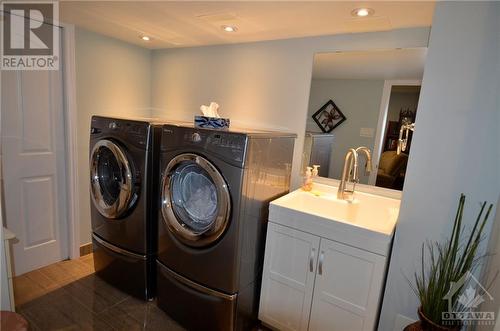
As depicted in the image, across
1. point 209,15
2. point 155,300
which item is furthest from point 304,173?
point 155,300

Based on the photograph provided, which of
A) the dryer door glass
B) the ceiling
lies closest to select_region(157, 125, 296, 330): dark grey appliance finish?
the dryer door glass

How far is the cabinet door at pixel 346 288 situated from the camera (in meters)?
1.47

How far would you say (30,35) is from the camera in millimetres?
2098

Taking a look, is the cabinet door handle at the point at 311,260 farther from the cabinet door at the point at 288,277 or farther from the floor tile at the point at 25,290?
the floor tile at the point at 25,290

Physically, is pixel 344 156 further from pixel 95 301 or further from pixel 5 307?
pixel 5 307

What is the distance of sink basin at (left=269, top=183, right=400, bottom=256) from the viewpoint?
57.4 inches

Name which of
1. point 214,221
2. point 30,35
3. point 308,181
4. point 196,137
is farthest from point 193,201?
point 30,35

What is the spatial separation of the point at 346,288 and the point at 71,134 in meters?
2.53

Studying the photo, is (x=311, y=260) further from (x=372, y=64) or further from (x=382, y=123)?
(x=372, y=64)

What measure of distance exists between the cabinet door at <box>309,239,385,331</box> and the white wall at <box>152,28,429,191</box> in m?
0.84

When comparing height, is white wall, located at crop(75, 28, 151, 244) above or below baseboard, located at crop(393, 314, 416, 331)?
above

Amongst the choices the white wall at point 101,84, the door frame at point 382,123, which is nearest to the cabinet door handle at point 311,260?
the door frame at point 382,123

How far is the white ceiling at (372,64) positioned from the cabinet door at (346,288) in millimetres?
1271

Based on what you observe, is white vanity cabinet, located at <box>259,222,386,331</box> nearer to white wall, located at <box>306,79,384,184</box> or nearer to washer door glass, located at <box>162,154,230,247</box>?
washer door glass, located at <box>162,154,230,247</box>
